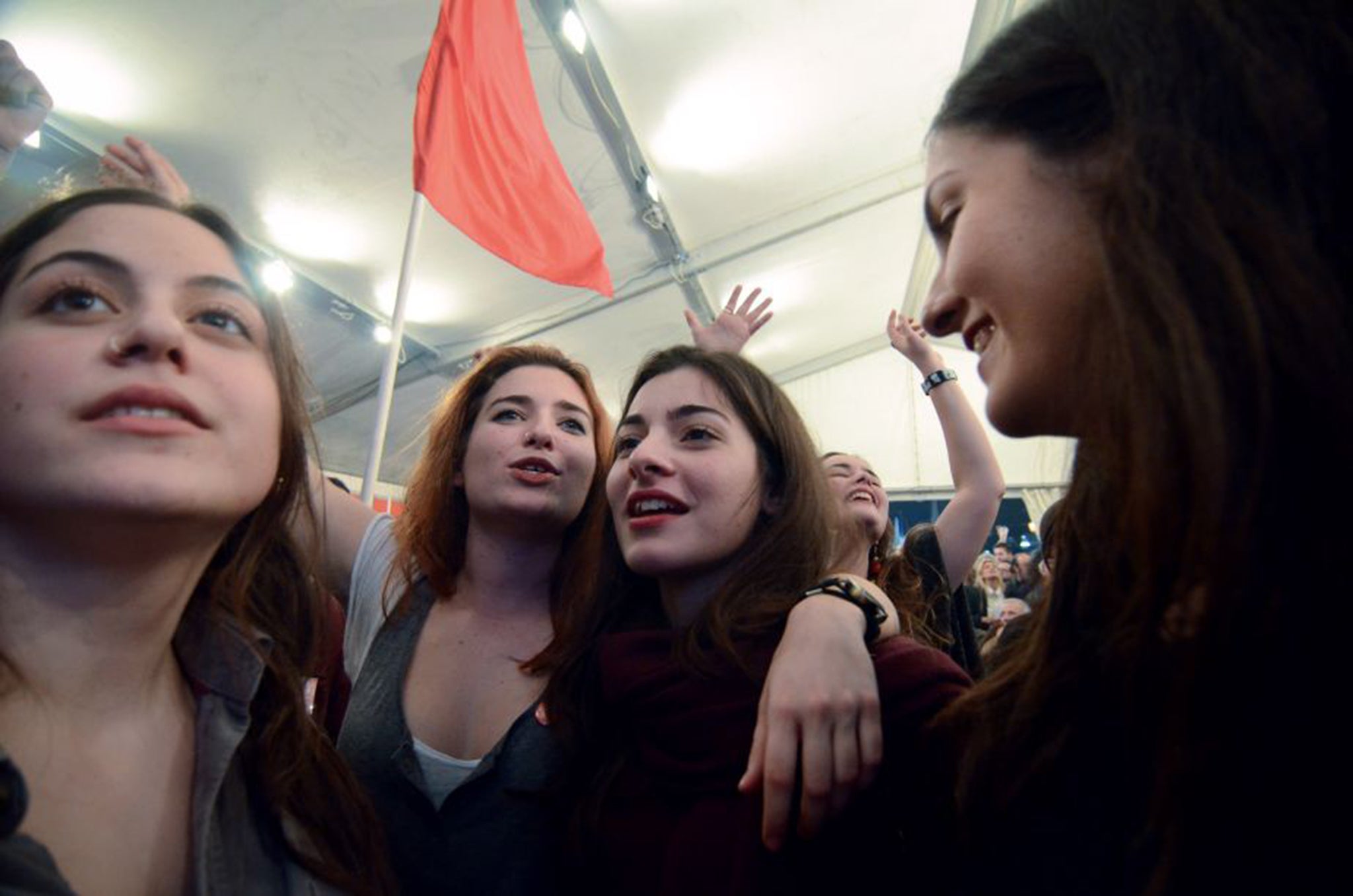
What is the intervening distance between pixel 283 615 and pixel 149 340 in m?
0.49

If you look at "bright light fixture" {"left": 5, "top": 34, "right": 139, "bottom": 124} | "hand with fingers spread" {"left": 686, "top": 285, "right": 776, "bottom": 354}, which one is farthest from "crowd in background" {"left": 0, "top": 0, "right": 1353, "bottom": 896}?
"bright light fixture" {"left": 5, "top": 34, "right": 139, "bottom": 124}

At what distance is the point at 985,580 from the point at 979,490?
4407mm

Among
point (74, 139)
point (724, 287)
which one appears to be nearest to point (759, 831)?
point (74, 139)

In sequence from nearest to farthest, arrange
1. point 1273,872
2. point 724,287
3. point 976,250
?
point 1273,872, point 976,250, point 724,287

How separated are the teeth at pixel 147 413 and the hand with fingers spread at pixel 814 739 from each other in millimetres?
757

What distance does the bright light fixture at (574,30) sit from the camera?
11.9ft

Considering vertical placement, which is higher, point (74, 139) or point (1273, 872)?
point (74, 139)

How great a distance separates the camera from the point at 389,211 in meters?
4.17

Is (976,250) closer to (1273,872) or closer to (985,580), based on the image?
(1273,872)

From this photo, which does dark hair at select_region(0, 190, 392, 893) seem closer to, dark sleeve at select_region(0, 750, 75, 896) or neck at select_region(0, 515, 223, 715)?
neck at select_region(0, 515, 223, 715)

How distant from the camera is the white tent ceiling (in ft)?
9.89

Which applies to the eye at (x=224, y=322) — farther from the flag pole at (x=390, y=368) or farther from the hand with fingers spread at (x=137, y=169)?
the flag pole at (x=390, y=368)

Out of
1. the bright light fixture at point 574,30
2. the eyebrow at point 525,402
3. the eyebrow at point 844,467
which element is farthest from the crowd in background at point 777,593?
the bright light fixture at point 574,30

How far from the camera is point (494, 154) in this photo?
2.52 m
